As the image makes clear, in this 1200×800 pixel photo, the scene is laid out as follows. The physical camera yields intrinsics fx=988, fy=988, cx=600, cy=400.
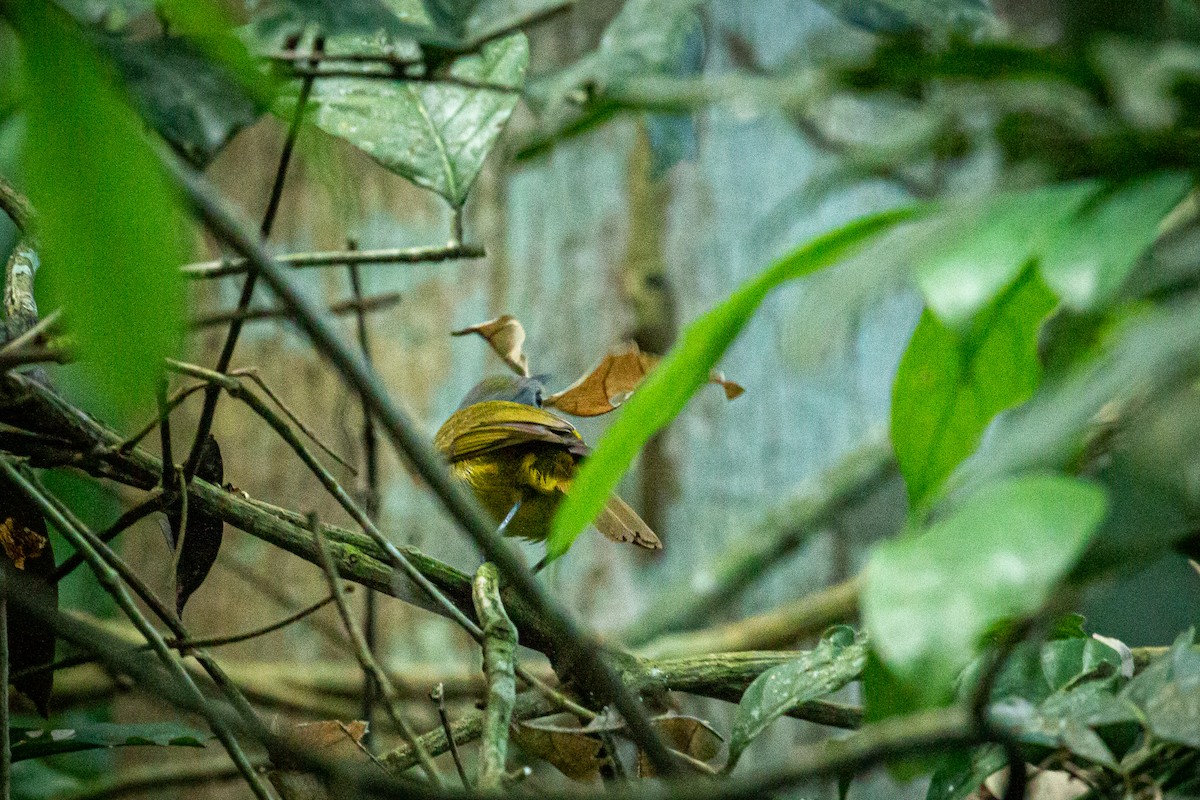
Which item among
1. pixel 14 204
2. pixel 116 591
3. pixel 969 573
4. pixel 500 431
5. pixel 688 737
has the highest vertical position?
pixel 14 204

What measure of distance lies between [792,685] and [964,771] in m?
0.14

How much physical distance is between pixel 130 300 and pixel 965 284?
13.4 inches

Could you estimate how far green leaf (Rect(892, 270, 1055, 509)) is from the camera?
636mm

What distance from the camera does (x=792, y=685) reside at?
782mm

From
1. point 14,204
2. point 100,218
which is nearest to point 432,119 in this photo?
point 14,204

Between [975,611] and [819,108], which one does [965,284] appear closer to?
[975,611]

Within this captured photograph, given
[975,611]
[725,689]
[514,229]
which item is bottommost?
[725,689]

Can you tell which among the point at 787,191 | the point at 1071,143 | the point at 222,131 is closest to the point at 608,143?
the point at 787,191

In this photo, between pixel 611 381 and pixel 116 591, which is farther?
pixel 611 381

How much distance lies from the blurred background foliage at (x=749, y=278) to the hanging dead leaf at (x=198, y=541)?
0.12 metres

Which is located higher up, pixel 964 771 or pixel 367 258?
pixel 367 258

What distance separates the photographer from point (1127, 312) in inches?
32.6

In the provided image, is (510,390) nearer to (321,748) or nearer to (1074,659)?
(321,748)

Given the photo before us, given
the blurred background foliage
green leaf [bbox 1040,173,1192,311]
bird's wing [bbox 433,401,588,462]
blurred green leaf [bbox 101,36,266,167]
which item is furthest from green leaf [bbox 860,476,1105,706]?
bird's wing [bbox 433,401,588,462]
